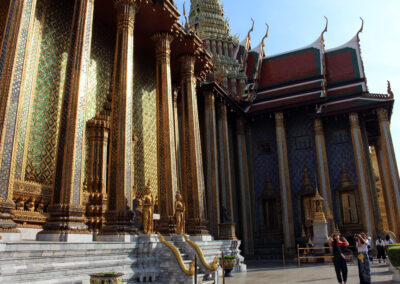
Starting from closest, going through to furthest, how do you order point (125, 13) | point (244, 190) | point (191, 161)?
1. point (125, 13)
2. point (191, 161)
3. point (244, 190)

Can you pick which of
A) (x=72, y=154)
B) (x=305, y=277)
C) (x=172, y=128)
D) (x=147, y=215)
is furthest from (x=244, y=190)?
(x=72, y=154)

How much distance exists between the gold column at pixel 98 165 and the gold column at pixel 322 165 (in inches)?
462

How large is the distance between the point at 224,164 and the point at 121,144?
29.7 ft

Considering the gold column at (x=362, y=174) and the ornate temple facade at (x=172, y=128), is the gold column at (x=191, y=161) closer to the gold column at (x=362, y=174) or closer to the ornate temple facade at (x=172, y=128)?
the ornate temple facade at (x=172, y=128)

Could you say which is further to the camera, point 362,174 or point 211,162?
point 362,174

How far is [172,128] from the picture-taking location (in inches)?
444

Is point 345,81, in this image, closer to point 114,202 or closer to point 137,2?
point 137,2

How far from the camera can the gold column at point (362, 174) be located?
16734 mm

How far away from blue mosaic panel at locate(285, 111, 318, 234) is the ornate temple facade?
6 centimetres

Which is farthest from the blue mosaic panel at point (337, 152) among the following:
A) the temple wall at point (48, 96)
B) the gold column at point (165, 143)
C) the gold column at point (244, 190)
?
the temple wall at point (48, 96)

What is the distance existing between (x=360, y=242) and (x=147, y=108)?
8668 mm

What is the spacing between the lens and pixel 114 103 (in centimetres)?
896

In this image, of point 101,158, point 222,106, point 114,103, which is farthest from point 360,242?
point 222,106

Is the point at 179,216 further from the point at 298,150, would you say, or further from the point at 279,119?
the point at 298,150
